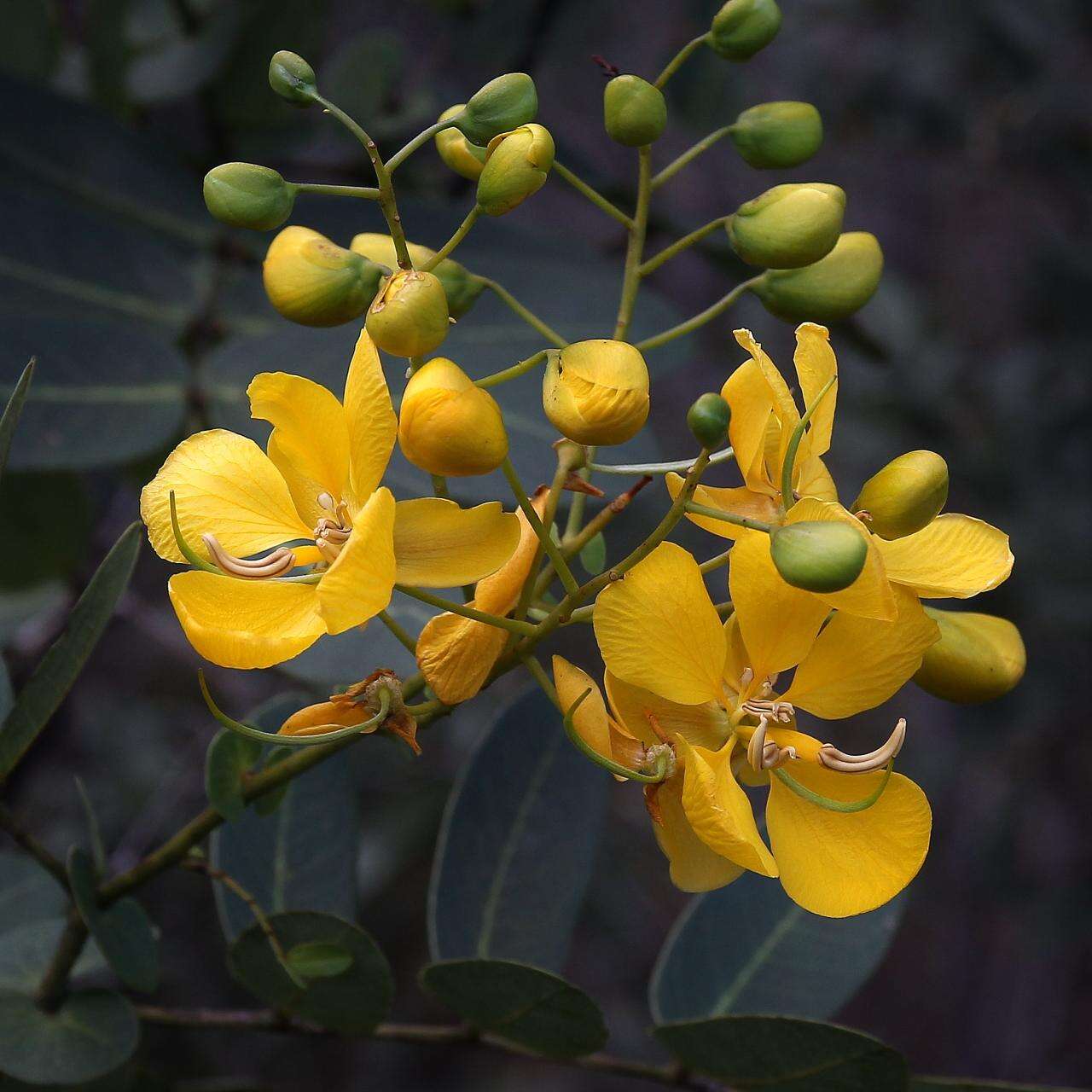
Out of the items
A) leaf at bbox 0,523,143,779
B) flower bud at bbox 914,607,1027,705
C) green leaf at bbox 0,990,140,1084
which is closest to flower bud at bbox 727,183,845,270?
flower bud at bbox 914,607,1027,705

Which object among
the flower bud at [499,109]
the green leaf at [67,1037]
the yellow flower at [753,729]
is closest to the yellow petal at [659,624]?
the yellow flower at [753,729]

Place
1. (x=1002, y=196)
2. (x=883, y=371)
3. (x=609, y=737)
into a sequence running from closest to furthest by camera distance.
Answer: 1. (x=609, y=737)
2. (x=883, y=371)
3. (x=1002, y=196)

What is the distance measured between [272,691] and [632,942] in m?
1.13

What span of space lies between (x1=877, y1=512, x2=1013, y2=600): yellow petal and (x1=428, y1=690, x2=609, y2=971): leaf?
0.49 meters

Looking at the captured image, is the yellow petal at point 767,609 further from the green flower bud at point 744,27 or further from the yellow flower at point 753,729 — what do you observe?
the green flower bud at point 744,27

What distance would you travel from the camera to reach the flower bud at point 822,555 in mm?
807

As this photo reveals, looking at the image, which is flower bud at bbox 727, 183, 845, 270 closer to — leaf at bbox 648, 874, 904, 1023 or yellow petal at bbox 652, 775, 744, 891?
yellow petal at bbox 652, 775, 744, 891

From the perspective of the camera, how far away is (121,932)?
113 centimetres

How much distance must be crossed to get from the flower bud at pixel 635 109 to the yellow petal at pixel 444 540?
0.32 metres

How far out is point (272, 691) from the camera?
266 cm

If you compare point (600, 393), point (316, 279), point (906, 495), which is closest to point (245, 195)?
point (316, 279)

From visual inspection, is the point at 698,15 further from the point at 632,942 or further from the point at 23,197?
the point at 632,942

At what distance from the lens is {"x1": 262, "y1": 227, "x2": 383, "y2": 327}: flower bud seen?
0.92m

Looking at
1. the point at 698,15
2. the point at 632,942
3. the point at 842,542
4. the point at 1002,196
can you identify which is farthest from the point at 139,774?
the point at 1002,196
